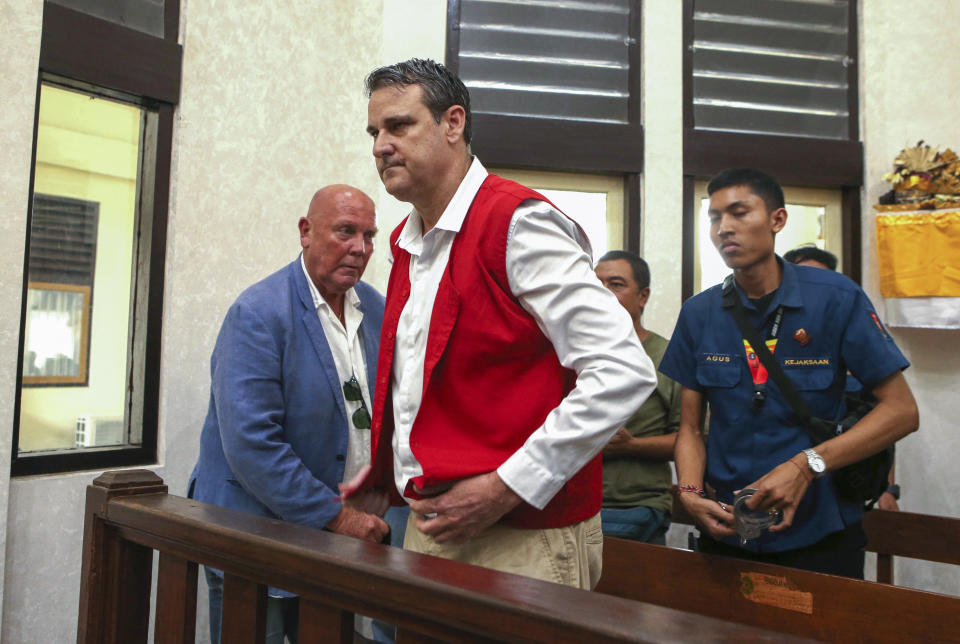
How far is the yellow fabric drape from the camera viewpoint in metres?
3.84

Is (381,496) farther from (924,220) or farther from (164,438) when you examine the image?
(924,220)

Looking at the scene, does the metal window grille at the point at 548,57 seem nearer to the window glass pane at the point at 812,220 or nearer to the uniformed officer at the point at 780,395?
the window glass pane at the point at 812,220

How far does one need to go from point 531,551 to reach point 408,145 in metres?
0.77

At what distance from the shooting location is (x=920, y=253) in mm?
3916

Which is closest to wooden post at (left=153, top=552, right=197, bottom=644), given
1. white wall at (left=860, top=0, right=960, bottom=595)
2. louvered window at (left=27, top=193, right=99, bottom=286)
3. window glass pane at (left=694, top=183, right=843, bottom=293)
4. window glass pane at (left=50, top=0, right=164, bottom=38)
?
louvered window at (left=27, top=193, right=99, bottom=286)

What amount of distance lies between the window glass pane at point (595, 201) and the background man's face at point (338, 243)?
193 centimetres

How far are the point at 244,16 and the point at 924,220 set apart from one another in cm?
333

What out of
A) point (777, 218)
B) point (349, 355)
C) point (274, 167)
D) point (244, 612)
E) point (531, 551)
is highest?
point (274, 167)

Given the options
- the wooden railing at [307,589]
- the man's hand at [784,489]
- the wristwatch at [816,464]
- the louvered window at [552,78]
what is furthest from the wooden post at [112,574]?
the louvered window at [552,78]

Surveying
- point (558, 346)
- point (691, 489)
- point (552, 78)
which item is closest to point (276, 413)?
point (558, 346)

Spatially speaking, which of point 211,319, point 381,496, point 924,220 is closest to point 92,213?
point 211,319

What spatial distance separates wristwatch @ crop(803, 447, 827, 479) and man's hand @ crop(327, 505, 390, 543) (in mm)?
1044

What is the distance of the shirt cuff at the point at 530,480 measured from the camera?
126 cm

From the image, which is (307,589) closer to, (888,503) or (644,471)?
(644,471)
